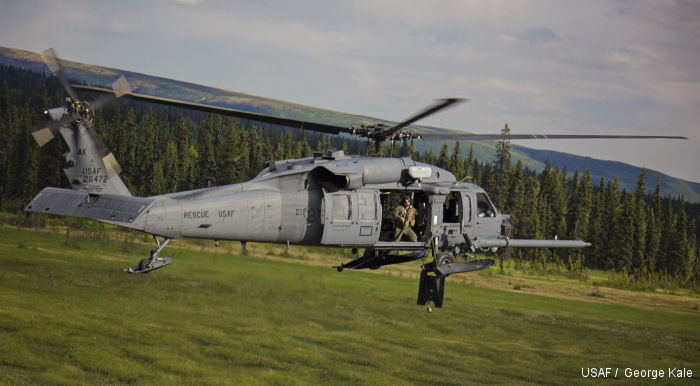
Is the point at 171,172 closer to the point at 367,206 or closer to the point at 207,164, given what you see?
the point at 207,164

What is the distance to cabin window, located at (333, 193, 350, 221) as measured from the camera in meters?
19.9

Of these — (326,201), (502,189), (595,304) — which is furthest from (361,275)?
(326,201)

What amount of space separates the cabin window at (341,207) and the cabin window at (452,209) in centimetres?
475

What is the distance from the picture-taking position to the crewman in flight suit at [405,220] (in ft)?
72.2

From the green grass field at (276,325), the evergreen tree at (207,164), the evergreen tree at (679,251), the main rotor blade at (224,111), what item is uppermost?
the evergreen tree at (207,164)

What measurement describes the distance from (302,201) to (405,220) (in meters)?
4.21

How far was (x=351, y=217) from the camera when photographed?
20.1 meters

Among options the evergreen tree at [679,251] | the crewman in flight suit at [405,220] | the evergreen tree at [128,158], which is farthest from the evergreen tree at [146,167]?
the evergreen tree at [679,251]

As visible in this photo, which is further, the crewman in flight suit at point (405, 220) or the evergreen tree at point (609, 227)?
the evergreen tree at point (609, 227)

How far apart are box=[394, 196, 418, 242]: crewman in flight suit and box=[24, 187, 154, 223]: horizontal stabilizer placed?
8757mm

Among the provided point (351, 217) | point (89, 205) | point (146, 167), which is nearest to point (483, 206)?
point (351, 217)

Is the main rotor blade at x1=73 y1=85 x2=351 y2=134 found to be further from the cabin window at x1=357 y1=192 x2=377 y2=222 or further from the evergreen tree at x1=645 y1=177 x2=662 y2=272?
the evergreen tree at x1=645 y1=177 x2=662 y2=272

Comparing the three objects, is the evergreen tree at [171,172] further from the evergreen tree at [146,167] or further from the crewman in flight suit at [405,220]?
the crewman in flight suit at [405,220]

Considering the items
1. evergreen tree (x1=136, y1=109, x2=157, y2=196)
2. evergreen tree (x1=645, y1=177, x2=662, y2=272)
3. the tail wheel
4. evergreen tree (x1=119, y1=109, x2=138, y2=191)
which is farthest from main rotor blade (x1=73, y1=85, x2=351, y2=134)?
evergreen tree (x1=645, y1=177, x2=662, y2=272)
